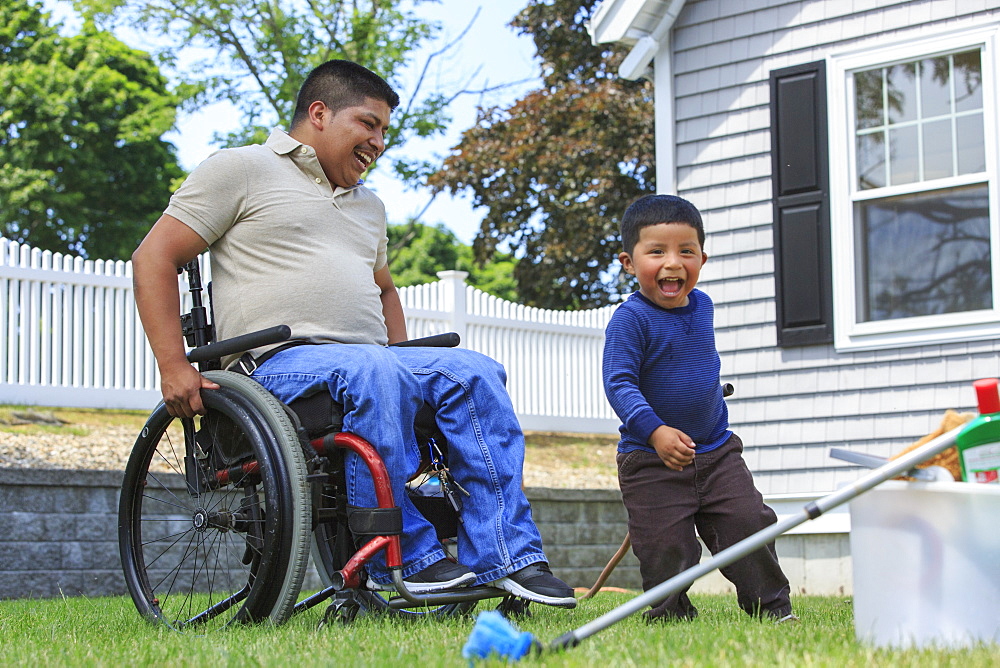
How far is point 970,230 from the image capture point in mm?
5309

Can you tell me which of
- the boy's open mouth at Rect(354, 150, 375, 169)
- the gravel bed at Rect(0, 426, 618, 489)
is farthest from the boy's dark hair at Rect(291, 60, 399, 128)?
the gravel bed at Rect(0, 426, 618, 489)

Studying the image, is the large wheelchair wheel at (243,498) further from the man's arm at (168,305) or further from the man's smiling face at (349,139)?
the man's smiling face at (349,139)

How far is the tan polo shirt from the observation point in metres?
2.94

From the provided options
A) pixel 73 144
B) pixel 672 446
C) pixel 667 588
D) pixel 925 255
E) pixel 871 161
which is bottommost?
pixel 667 588

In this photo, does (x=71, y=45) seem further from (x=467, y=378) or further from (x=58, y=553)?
(x=467, y=378)

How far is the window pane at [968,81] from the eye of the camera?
17.6 ft

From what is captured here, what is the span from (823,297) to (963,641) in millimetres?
3918

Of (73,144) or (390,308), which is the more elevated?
(73,144)

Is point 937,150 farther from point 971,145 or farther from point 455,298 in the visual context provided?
point 455,298

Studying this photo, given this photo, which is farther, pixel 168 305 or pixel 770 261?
pixel 770 261

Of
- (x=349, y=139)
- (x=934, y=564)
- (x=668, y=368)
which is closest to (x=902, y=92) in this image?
(x=668, y=368)

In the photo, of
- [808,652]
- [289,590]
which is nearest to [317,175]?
[289,590]

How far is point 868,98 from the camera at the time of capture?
5.67 metres

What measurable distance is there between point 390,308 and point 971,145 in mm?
3235
